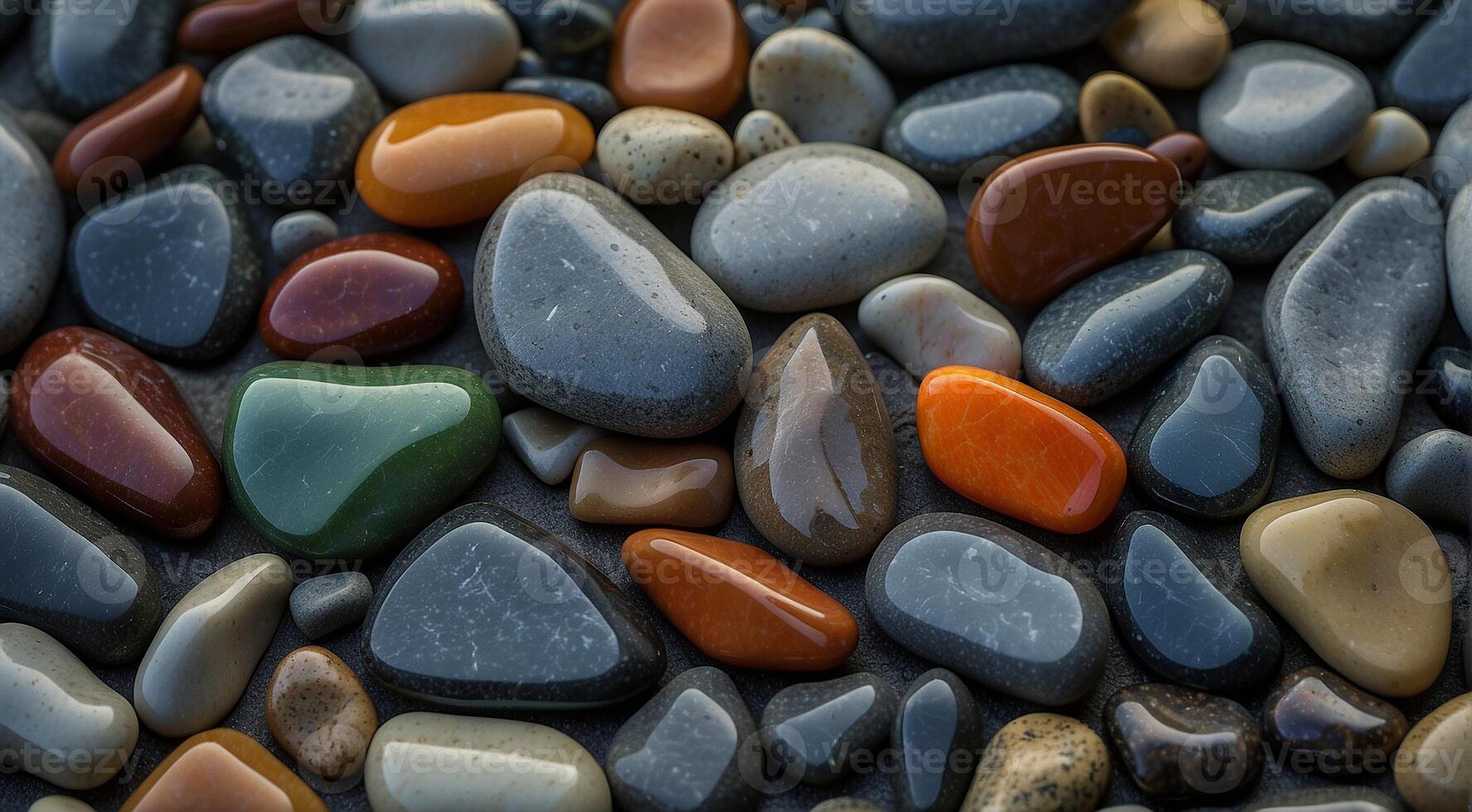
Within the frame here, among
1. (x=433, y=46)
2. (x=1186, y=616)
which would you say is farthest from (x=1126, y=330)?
(x=433, y=46)

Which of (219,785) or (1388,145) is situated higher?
(1388,145)

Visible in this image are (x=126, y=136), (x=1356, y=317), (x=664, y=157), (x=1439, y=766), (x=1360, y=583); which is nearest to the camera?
(x=1439, y=766)

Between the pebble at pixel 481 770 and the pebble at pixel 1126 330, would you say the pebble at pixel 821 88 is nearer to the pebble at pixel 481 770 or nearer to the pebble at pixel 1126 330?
the pebble at pixel 1126 330

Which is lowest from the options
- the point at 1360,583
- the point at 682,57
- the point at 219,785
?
the point at 219,785

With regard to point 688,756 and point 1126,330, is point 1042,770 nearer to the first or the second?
point 688,756

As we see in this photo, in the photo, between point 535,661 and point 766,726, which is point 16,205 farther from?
point 766,726

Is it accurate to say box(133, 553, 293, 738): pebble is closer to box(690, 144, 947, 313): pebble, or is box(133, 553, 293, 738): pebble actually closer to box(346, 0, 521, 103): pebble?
box(690, 144, 947, 313): pebble

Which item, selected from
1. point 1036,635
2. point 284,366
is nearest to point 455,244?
point 284,366
